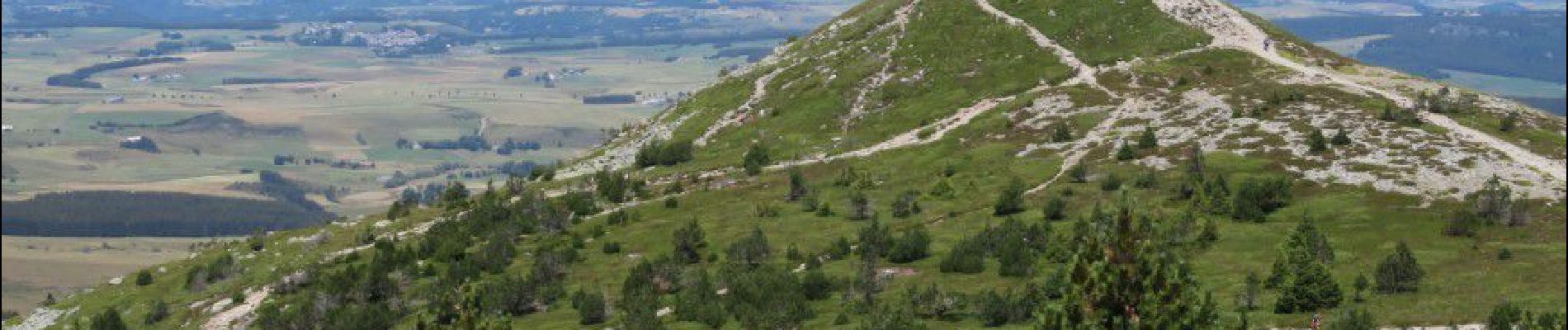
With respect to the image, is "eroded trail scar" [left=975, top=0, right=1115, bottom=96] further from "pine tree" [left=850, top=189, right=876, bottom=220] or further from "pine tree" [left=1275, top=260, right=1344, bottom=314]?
"pine tree" [left=1275, top=260, right=1344, bottom=314]

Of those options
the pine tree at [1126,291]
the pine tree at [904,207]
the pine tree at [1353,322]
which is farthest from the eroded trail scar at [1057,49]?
the pine tree at [1126,291]

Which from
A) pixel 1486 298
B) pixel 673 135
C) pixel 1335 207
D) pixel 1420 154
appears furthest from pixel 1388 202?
pixel 673 135

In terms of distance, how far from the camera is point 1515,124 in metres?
89.6

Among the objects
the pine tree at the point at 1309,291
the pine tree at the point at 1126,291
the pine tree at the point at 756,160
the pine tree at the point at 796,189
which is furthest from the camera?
the pine tree at the point at 756,160

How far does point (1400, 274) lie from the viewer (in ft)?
189

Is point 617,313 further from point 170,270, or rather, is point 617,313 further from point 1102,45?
point 1102,45

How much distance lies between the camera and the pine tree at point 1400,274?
57500 mm

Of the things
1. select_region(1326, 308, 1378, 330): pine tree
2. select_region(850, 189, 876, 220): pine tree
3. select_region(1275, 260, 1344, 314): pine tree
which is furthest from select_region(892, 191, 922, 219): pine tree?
select_region(1326, 308, 1378, 330): pine tree

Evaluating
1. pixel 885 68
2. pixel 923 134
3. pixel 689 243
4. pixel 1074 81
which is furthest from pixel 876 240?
pixel 885 68

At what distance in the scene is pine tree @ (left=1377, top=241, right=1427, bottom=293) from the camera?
189ft

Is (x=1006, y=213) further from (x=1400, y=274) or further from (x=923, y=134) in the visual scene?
(x=923, y=134)

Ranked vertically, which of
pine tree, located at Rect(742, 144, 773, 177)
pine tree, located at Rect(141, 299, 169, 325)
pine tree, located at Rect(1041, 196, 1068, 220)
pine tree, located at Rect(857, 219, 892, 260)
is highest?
pine tree, located at Rect(1041, 196, 1068, 220)

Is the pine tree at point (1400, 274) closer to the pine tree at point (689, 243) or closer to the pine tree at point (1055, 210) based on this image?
the pine tree at point (1055, 210)

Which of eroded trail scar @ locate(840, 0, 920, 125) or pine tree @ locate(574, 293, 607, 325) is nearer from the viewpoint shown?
pine tree @ locate(574, 293, 607, 325)
